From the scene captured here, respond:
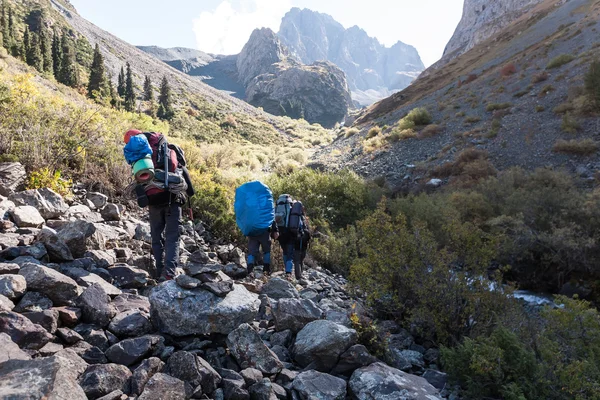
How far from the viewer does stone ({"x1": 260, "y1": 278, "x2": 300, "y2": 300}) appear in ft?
13.6

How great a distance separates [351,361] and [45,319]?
6.89 ft

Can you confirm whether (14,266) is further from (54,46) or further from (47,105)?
(54,46)

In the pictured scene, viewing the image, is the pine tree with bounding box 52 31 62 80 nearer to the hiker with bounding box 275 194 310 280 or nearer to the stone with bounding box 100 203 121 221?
the stone with bounding box 100 203 121 221

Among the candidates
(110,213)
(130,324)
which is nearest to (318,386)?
(130,324)

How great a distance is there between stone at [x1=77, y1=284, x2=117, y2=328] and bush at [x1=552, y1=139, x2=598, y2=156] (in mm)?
13846

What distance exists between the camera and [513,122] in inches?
630

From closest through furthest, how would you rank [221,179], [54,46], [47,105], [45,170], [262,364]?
[262,364]
[45,170]
[47,105]
[221,179]
[54,46]

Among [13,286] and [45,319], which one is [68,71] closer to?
[13,286]

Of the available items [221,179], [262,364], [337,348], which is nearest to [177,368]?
[262,364]

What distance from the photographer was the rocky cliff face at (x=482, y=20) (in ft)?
175

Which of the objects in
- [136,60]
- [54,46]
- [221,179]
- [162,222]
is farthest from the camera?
[136,60]

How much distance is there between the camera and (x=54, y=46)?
138ft

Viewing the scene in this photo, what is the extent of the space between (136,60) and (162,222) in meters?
76.3

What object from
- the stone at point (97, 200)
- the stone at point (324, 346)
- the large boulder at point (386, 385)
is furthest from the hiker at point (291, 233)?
the large boulder at point (386, 385)
